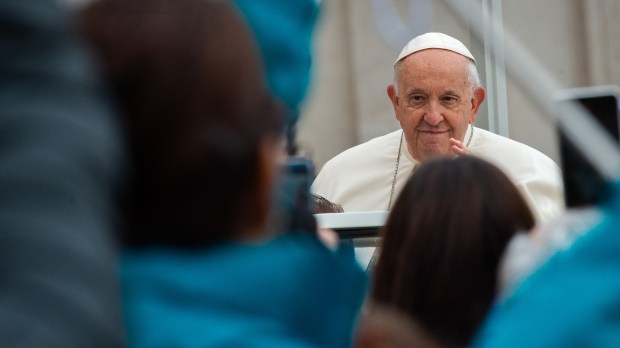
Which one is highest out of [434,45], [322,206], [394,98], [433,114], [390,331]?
[434,45]

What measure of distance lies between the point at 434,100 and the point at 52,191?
4414 millimetres

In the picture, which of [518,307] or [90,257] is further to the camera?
[518,307]

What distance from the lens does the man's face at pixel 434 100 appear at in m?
5.24

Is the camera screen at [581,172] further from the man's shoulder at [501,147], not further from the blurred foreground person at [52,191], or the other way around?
the man's shoulder at [501,147]

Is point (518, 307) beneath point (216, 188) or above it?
beneath

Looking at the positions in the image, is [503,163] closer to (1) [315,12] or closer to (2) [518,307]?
(1) [315,12]

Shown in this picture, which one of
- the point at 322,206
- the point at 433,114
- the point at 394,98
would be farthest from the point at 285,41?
the point at 394,98

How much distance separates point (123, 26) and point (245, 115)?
150 millimetres

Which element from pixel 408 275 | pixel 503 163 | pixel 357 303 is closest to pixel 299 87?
pixel 357 303

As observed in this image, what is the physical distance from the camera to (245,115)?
1.27 metres

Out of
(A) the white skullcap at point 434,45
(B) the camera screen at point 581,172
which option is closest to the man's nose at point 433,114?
(A) the white skullcap at point 434,45

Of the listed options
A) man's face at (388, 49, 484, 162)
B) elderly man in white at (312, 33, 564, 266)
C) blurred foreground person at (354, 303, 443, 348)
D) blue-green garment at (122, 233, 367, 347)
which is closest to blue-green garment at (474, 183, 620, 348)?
blue-green garment at (122, 233, 367, 347)

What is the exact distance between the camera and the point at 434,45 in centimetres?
554

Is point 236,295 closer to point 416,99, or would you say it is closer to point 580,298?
point 580,298
